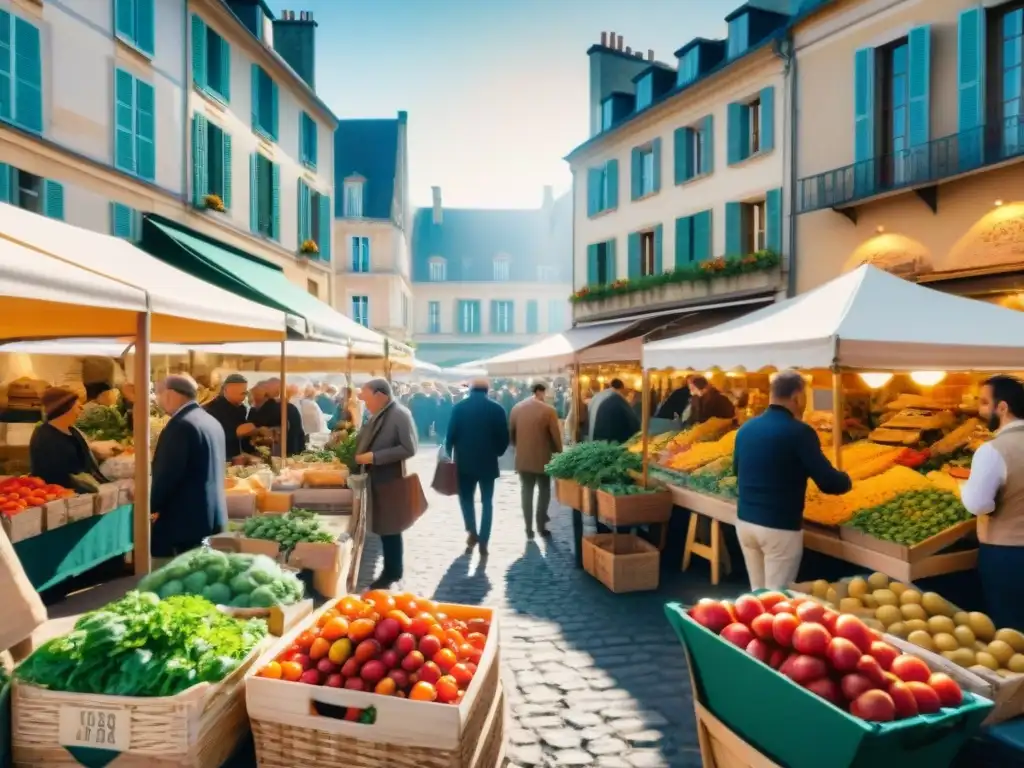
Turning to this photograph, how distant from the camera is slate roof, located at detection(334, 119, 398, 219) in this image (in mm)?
34250

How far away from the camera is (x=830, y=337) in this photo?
4.77 metres

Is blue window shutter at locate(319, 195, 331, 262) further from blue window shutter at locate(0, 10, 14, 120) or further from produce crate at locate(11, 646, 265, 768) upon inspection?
produce crate at locate(11, 646, 265, 768)

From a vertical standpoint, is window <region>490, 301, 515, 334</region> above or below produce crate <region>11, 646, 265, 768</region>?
above

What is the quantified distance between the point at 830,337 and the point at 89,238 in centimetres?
522

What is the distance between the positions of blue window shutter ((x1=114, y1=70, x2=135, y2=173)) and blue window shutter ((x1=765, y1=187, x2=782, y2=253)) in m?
12.5

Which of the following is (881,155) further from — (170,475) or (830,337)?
(170,475)

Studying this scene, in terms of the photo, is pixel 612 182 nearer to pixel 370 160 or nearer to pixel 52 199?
pixel 52 199

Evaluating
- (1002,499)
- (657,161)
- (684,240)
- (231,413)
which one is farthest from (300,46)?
(1002,499)

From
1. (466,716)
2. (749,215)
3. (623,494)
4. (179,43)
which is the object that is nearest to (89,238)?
(466,716)

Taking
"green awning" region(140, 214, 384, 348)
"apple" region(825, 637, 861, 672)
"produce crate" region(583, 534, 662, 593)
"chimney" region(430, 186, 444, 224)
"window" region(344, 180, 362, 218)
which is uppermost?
"chimney" region(430, 186, 444, 224)

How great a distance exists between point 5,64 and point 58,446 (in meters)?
6.85

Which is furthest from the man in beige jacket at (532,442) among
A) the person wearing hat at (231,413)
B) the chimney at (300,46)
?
the chimney at (300,46)

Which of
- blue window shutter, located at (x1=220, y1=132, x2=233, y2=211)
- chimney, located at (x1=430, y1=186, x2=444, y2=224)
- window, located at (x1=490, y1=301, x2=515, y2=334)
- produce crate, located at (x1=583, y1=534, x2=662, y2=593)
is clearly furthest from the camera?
chimney, located at (x1=430, y1=186, x2=444, y2=224)

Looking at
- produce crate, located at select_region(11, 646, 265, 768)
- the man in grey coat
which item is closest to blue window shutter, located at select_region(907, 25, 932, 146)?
the man in grey coat
